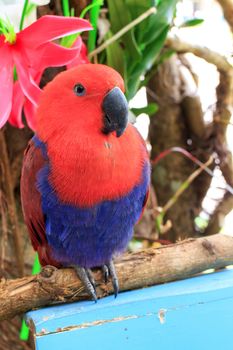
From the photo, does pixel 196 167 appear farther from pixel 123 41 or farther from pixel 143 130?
pixel 123 41

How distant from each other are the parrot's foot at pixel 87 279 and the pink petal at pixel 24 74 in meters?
0.25

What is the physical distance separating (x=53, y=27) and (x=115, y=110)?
185 mm

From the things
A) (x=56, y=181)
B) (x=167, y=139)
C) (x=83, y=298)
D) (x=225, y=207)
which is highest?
(x=56, y=181)

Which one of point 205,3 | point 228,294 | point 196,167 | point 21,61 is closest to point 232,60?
point 205,3

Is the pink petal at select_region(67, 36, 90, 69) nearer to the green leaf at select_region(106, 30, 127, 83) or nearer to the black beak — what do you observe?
the green leaf at select_region(106, 30, 127, 83)

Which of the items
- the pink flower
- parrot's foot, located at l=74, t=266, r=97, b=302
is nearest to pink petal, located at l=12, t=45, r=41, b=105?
the pink flower

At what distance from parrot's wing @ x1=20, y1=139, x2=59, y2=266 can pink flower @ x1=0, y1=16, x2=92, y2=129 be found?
6 centimetres

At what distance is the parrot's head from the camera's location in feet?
2.02

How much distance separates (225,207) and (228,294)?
650 mm

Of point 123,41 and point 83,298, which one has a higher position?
point 123,41

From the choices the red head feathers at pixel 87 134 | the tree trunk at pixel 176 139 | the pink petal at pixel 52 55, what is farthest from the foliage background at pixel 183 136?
the red head feathers at pixel 87 134

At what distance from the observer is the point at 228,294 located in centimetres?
62

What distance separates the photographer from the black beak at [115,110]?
61cm

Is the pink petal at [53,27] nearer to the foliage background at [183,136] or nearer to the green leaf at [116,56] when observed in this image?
the green leaf at [116,56]
